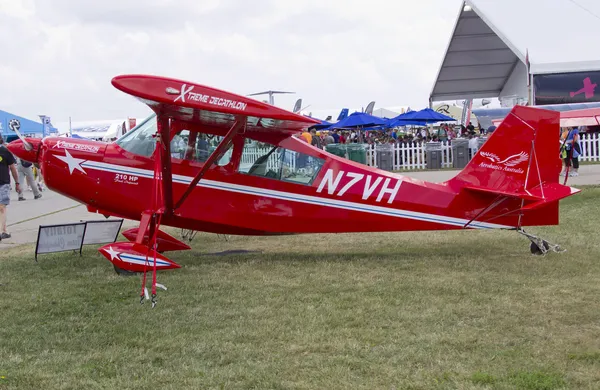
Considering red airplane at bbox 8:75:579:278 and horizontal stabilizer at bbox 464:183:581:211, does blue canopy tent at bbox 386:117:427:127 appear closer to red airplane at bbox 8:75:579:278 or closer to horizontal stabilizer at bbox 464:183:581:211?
red airplane at bbox 8:75:579:278

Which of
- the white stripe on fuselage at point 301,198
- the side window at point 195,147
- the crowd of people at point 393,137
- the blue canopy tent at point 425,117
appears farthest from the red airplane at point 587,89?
the side window at point 195,147

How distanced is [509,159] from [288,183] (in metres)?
2.96

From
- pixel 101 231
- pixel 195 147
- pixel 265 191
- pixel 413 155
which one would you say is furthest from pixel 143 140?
pixel 413 155

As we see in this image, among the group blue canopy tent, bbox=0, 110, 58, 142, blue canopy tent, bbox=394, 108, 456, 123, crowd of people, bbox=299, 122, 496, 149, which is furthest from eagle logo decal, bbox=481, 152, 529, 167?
blue canopy tent, bbox=0, 110, 58, 142

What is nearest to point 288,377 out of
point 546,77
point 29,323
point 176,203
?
point 29,323

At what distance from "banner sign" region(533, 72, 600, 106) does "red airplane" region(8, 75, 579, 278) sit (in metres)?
17.6

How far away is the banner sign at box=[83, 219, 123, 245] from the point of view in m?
9.65

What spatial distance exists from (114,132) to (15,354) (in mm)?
45744

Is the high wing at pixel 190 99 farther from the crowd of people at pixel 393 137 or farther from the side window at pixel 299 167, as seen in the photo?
the crowd of people at pixel 393 137

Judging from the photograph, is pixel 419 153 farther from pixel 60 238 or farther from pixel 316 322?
pixel 316 322

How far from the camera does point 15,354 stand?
16.4 ft

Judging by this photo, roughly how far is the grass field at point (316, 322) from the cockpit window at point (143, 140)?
5.37ft

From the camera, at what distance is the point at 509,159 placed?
27.7 feet

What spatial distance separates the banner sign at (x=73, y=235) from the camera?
913 centimetres
